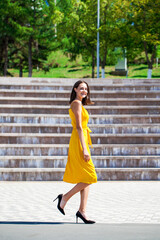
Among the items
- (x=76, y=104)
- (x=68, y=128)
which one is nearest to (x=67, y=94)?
(x=68, y=128)

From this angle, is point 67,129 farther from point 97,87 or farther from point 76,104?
point 76,104

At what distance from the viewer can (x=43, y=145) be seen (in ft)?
38.6

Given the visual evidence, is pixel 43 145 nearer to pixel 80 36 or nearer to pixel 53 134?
pixel 53 134

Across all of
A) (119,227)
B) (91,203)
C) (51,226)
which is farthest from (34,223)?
(91,203)

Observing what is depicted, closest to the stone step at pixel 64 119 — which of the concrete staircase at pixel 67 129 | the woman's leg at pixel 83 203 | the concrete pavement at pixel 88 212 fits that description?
the concrete staircase at pixel 67 129

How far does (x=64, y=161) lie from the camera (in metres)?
11.3

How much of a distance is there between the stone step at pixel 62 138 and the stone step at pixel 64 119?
4.15 ft

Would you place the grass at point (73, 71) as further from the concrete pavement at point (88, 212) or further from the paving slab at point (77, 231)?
the paving slab at point (77, 231)

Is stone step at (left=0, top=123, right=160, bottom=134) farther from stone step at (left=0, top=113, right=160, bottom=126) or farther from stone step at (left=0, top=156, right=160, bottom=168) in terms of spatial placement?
stone step at (left=0, top=156, right=160, bottom=168)

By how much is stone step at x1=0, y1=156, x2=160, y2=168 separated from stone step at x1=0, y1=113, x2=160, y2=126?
2.54 metres

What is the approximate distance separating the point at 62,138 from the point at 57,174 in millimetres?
1693

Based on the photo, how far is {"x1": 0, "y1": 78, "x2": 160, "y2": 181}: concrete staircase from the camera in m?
11.1

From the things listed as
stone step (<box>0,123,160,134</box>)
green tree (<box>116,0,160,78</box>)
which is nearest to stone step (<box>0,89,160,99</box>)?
stone step (<box>0,123,160,134</box>)

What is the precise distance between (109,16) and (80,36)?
145 inches
